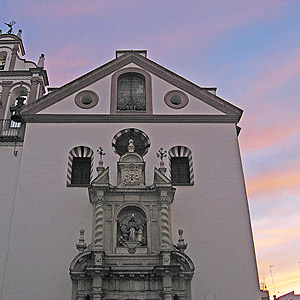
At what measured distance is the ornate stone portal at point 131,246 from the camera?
13141mm

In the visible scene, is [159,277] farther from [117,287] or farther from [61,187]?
[61,187]

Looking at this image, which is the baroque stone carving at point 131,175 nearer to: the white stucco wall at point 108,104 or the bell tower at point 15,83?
the white stucco wall at point 108,104

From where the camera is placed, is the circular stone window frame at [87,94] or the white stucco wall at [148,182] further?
the circular stone window frame at [87,94]

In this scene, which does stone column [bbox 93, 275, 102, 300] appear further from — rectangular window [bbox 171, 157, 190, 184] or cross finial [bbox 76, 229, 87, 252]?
rectangular window [bbox 171, 157, 190, 184]

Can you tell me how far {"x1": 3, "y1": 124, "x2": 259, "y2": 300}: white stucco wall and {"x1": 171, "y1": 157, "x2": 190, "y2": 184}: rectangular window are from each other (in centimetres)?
47

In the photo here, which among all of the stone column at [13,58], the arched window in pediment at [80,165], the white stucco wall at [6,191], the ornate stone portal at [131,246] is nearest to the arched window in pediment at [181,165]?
the ornate stone portal at [131,246]

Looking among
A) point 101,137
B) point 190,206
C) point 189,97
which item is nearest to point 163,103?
point 189,97

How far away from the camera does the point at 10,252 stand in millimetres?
14797

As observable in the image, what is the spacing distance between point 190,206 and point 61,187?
4840 millimetres

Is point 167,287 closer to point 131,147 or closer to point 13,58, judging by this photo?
point 131,147

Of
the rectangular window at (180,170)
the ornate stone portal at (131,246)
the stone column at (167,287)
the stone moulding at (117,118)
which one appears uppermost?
the stone moulding at (117,118)

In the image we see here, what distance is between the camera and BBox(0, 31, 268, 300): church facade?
Answer: 13.8m

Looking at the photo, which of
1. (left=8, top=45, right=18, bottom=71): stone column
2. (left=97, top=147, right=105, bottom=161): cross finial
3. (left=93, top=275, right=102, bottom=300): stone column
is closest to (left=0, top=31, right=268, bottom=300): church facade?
(left=93, top=275, right=102, bottom=300): stone column

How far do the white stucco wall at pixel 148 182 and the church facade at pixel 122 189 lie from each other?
38mm
